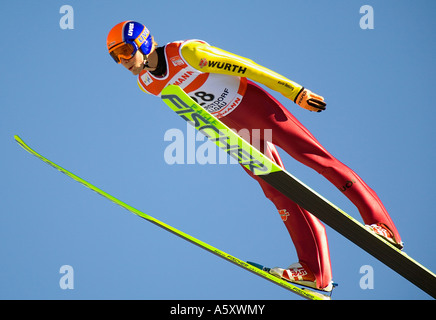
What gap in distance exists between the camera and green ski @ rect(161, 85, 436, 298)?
2793 mm

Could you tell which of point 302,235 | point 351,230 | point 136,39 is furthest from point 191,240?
point 136,39

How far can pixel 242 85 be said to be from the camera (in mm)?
A: 3174

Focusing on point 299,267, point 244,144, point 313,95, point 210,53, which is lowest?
point 299,267

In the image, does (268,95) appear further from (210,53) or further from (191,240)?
(191,240)

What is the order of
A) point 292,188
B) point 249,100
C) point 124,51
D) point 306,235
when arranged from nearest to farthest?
point 292,188
point 124,51
point 249,100
point 306,235

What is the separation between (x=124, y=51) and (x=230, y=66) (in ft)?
1.66

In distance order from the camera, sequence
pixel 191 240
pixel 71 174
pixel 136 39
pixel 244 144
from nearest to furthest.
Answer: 1. pixel 244 144
2. pixel 136 39
3. pixel 191 240
4. pixel 71 174

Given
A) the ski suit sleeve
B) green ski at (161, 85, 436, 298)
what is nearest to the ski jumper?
the ski suit sleeve

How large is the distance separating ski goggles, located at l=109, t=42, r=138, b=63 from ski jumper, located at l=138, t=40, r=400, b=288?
0.16 metres

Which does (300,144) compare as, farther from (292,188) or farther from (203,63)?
(203,63)

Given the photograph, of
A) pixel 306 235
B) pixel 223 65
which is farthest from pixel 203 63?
pixel 306 235

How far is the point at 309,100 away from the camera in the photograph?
3012 millimetres

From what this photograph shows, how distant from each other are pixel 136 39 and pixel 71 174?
1026mm

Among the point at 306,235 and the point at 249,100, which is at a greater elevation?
the point at 249,100
